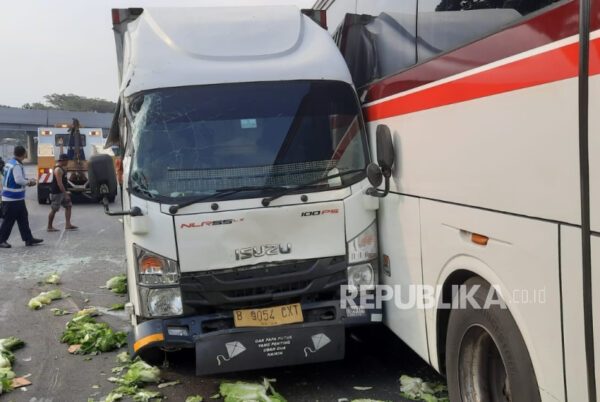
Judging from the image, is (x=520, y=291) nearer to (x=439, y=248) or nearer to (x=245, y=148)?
(x=439, y=248)

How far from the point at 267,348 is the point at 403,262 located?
1.16m

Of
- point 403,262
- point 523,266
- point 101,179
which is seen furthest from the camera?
point 101,179

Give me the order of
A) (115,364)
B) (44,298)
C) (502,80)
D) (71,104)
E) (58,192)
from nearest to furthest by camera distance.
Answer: (502,80) → (115,364) → (44,298) → (58,192) → (71,104)

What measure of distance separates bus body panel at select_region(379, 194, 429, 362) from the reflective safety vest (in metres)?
9.20

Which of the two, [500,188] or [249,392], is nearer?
[500,188]

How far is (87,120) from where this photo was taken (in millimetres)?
63906

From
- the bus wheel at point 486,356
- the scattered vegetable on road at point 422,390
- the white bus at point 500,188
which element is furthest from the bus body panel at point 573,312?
the scattered vegetable on road at point 422,390

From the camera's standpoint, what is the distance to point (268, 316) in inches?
172

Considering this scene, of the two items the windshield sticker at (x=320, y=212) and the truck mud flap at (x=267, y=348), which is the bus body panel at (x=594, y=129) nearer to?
the windshield sticker at (x=320, y=212)

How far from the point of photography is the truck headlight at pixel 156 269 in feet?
14.0

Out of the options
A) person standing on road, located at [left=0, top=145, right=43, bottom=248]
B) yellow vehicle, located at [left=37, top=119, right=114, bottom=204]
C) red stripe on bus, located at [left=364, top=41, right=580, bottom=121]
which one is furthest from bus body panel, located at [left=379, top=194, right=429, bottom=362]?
yellow vehicle, located at [left=37, top=119, right=114, bottom=204]

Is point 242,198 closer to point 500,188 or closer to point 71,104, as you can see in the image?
point 500,188

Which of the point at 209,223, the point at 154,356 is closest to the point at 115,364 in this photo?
the point at 154,356

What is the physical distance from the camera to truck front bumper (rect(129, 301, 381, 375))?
4.23 metres
